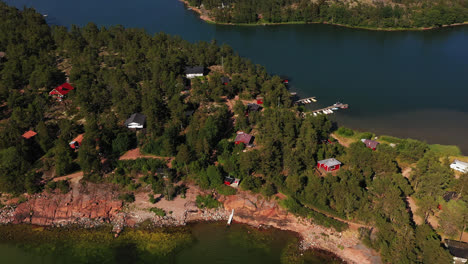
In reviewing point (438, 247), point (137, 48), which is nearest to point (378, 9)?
point (137, 48)

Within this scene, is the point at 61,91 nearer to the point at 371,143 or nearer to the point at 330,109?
the point at 330,109

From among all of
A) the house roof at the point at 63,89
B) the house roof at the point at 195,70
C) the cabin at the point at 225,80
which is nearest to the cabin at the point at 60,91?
the house roof at the point at 63,89

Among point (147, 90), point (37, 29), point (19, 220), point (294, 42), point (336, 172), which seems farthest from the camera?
point (294, 42)

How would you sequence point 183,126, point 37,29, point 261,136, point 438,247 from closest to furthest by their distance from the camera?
point 438,247 < point 261,136 < point 183,126 < point 37,29

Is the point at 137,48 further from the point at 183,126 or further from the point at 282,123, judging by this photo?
the point at 282,123

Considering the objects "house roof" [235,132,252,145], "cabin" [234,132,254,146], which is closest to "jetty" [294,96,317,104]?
"cabin" [234,132,254,146]

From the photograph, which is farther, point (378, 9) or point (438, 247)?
point (378, 9)
